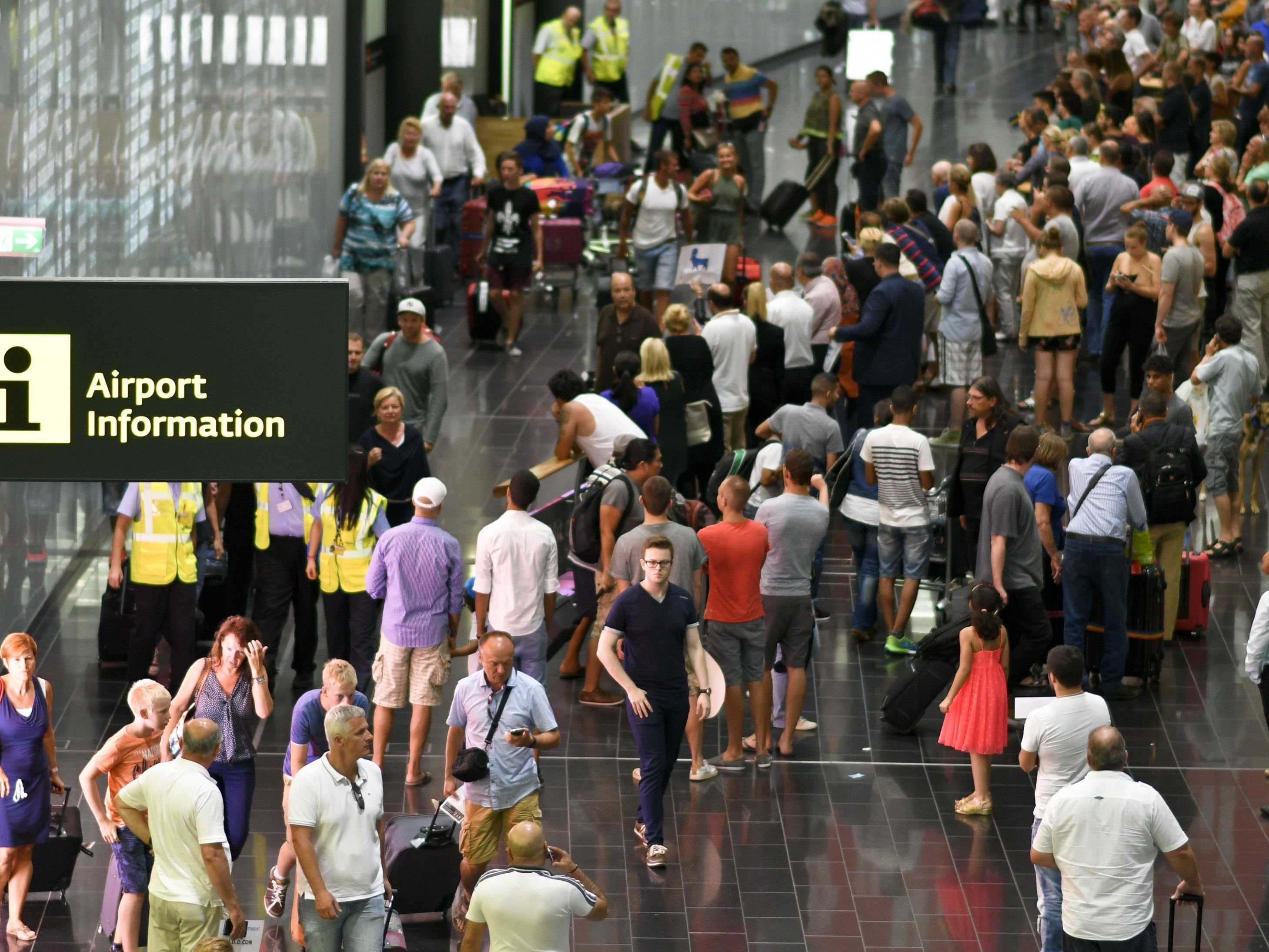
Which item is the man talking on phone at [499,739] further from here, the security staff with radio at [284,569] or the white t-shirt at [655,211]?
the white t-shirt at [655,211]

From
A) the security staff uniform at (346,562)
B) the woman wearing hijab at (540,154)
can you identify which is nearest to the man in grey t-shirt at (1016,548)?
the security staff uniform at (346,562)

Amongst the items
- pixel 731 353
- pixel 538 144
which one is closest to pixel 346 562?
pixel 731 353

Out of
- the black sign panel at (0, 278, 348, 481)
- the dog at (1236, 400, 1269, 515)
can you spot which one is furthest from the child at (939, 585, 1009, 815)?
the black sign panel at (0, 278, 348, 481)

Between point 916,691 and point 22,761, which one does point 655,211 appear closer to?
point 916,691

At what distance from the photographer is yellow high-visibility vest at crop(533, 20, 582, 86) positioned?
25.5 m

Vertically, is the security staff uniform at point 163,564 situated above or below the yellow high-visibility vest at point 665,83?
below

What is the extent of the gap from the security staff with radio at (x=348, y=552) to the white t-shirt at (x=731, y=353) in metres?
3.73

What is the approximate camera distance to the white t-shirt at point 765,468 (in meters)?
11.7

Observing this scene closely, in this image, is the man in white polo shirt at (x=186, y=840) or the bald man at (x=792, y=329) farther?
the bald man at (x=792, y=329)

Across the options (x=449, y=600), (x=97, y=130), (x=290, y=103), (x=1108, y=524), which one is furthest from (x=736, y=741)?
(x=290, y=103)

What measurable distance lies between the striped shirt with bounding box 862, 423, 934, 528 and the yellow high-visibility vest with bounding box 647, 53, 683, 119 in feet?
50.5

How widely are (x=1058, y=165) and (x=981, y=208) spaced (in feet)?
4.91

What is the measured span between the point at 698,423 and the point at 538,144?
870 centimetres

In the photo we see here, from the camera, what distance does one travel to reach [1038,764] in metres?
8.46
